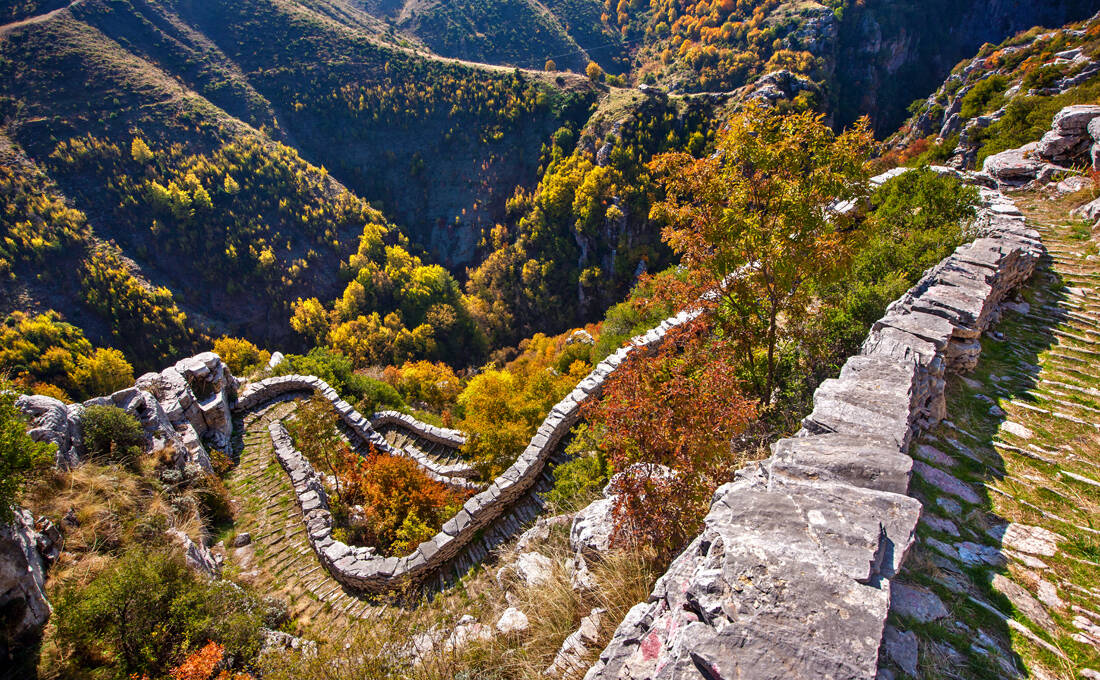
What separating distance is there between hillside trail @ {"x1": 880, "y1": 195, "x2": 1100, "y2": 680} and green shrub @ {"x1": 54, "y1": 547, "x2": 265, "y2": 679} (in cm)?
889

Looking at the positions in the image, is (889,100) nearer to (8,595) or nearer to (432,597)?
(432,597)

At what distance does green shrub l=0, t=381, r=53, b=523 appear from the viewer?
21.1 ft

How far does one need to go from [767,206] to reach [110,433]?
15804 mm

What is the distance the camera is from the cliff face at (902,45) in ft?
195

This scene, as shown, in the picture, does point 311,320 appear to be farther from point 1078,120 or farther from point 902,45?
point 902,45

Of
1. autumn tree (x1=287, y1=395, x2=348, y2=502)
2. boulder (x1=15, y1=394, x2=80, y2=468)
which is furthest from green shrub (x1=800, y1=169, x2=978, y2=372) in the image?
boulder (x1=15, y1=394, x2=80, y2=468)

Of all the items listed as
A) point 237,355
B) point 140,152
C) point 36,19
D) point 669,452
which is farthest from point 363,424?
point 36,19

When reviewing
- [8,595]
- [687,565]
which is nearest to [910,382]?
[687,565]

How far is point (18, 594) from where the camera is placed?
20.6 feet

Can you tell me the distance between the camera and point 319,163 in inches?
2530

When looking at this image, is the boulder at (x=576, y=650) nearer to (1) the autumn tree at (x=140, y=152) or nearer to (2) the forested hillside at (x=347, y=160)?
(2) the forested hillside at (x=347, y=160)

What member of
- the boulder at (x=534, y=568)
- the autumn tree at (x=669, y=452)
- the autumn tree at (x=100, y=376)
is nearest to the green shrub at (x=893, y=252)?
the autumn tree at (x=669, y=452)

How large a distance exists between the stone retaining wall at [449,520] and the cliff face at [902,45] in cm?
6691

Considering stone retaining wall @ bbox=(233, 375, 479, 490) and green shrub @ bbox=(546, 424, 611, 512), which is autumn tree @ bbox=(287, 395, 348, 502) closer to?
stone retaining wall @ bbox=(233, 375, 479, 490)
